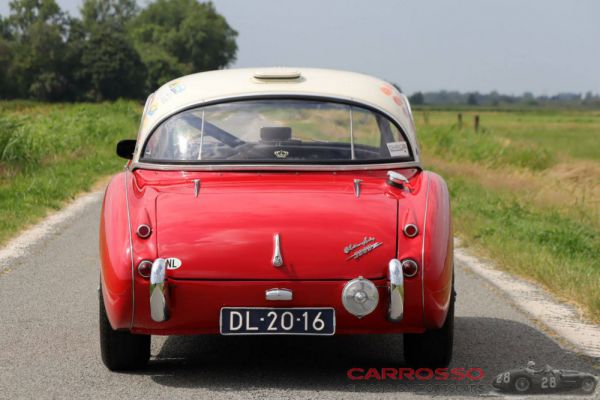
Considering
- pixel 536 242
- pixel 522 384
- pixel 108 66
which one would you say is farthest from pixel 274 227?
pixel 108 66

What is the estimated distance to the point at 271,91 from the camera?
6.56 m

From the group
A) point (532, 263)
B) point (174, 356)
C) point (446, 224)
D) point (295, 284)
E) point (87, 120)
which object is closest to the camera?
point (295, 284)

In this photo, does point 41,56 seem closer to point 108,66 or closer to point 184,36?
point 108,66

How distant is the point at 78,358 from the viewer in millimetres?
6043

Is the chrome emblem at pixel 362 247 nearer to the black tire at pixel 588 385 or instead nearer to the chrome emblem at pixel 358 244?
the chrome emblem at pixel 358 244

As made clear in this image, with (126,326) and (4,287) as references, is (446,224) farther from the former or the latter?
(4,287)

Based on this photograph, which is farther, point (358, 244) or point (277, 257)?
point (358, 244)

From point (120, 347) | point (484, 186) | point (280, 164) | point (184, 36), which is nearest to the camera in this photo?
point (120, 347)

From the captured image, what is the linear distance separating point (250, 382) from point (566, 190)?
15.2 meters

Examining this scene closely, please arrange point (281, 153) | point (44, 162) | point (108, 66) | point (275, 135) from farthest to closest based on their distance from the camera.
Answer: point (108, 66) < point (44, 162) < point (275, 135) < point (281, 153)

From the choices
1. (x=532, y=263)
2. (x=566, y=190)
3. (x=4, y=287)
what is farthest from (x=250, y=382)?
(x=566, y=190)

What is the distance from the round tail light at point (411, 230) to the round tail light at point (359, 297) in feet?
1.20

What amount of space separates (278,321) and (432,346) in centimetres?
90

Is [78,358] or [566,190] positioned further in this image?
[566,190]
